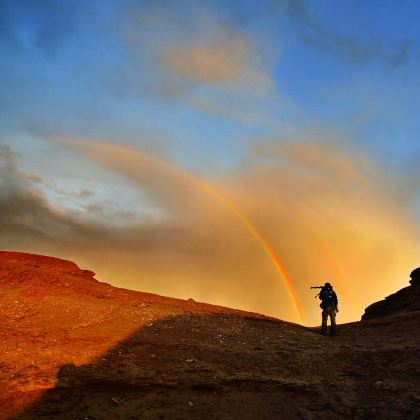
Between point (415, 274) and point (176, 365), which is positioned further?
point (415, 274)

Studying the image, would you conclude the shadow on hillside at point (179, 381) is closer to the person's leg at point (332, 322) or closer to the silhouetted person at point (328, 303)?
the person's leg at point (332, 322)

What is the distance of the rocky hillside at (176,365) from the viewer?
553 inches

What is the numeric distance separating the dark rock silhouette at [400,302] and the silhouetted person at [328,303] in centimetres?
1325

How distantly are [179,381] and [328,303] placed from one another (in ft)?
39.3

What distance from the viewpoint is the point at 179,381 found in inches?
597

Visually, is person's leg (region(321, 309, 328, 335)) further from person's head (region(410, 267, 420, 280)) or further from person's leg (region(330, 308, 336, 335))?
person's head (region(410, 267, 420, 280))

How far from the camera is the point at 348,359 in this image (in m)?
18.4

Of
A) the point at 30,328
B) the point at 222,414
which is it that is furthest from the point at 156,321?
the point at 222,414

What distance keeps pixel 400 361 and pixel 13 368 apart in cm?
1365

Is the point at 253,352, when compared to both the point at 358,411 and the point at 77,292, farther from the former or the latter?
the point at 77,292

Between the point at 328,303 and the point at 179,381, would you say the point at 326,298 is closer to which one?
the point at 328,303

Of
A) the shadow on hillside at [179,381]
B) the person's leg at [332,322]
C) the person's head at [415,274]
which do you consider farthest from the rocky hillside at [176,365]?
the person's head at [415,274]

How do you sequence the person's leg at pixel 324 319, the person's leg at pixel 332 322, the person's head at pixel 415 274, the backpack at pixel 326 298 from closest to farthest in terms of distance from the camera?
1. the person's leg at pixel 332 322
2. the person's leg at pixel 324 319
3. the backpack at pixel 326 298
4. the person's head at pixel 415 274

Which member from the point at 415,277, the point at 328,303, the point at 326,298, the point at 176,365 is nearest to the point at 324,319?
the point at 328,303
